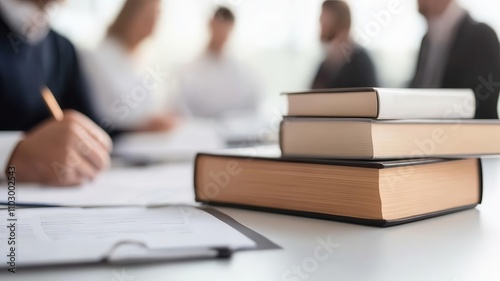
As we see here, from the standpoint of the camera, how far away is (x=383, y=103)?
1.87ft

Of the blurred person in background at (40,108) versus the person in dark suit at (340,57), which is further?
the person in dark suit at (340,57)

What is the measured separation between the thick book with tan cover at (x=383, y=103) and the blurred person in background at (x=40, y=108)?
0.49m

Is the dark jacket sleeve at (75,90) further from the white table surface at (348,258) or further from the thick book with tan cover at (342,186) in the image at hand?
the white table surface at (348,258)

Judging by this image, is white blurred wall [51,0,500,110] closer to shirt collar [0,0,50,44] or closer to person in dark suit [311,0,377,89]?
person in dark suit [311,0,377,89]

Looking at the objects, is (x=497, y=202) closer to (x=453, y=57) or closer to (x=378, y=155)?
(x=378, y=155)

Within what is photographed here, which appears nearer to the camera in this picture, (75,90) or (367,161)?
(367,161)

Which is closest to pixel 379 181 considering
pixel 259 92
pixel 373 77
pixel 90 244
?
pixel 90 244

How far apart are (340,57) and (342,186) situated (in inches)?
105

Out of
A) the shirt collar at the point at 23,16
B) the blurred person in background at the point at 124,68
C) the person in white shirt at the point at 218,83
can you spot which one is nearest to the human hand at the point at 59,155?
the shirt collar at the point at 23,16

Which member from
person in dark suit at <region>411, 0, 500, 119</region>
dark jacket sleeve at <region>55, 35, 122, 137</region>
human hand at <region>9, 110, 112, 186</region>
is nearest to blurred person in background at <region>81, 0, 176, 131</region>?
dark jacket sleeve at <region>55, 35, 122, 137</region>

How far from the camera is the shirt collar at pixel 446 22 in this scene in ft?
5.95

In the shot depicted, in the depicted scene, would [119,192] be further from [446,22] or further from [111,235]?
[446,22]

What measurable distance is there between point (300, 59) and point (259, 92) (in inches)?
28.3

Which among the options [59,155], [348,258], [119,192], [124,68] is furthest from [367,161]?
[124,68]
